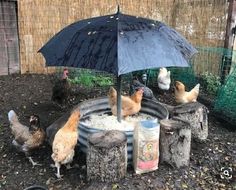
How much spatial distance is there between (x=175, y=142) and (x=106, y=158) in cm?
89

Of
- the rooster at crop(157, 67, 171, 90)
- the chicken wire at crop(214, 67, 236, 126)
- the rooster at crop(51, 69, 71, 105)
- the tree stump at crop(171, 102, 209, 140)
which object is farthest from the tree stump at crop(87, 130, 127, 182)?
the rooster at crop(157, 67, 171, 90)

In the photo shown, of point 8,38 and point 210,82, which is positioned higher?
point 8,38

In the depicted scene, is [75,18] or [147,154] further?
[75,18]

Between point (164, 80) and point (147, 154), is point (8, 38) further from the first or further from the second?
point (147, 154)

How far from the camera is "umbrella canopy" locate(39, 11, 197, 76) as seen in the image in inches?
121

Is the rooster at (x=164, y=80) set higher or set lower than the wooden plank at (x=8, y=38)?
lower

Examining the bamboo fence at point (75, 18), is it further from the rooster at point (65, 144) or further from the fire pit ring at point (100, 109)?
the rooster at point (65, 144)

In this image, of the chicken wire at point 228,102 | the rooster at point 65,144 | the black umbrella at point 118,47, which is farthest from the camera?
the chicken wire at point 228,102

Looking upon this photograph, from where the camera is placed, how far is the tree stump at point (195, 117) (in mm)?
4445

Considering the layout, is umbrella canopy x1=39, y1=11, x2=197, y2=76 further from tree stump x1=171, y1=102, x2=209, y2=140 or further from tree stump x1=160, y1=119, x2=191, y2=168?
tree stump x1=171, y1=102, x2=209, y2=140

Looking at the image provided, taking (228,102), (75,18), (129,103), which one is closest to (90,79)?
(75,18)

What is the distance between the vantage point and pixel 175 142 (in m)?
3.73

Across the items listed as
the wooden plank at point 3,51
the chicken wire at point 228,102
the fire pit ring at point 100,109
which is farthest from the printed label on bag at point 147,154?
the wooden plank at point 3,51

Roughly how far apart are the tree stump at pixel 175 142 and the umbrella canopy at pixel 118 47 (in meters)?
0.83
